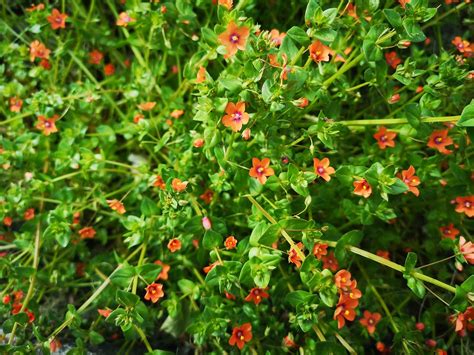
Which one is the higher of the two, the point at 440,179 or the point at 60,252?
the point at 60,252

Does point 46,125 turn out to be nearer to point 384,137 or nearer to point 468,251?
point 384,137

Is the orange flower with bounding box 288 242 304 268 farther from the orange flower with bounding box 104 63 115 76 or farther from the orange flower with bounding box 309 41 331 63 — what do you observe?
the orange flower with bounding box 104 63 115 76

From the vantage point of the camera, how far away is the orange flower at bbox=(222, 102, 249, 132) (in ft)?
6.99

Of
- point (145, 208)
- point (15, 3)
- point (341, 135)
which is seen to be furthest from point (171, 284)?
point (15, 3)

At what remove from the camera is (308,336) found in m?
2.58

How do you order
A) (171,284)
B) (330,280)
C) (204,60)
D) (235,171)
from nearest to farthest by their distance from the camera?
1. (330,280)
2. (235,171)
3. (204,60)
4. (171,284)

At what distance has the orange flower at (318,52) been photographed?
2.30 m

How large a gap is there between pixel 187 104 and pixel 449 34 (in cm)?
215

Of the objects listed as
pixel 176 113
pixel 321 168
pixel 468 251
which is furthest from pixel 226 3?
pixel 468 251

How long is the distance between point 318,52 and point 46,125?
5.73ft

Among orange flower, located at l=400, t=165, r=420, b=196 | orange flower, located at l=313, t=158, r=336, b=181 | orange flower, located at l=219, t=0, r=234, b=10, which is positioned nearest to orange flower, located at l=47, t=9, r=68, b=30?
orange flower, located at l=219, t=0, r=234, b=10

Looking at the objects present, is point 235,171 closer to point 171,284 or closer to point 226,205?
point 226,205

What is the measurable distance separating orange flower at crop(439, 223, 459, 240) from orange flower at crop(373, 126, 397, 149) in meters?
0.64

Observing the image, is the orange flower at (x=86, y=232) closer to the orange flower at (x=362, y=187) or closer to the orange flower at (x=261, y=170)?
the orange flower at (x=261, y=170)
